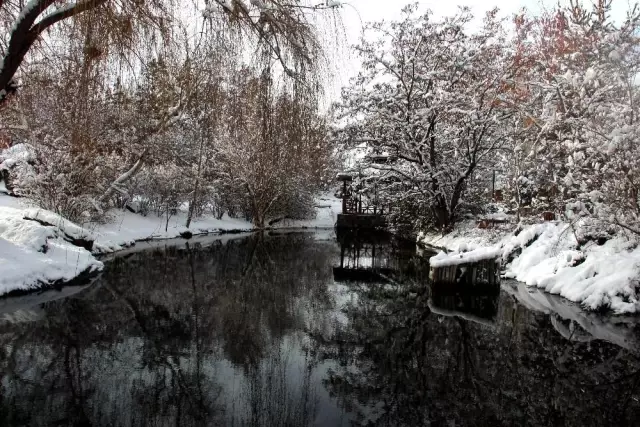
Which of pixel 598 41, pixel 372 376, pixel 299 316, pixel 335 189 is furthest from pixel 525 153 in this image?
pixel 335 189

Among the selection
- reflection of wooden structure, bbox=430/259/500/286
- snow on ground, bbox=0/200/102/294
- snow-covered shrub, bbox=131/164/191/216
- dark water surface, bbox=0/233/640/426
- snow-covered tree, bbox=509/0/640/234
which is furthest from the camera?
snow-covered shrub, bbox=131/164/191/216

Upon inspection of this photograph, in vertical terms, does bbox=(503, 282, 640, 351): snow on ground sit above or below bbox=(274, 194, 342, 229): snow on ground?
below

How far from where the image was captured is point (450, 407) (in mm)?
4699

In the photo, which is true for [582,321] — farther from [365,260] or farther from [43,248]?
[43,248]

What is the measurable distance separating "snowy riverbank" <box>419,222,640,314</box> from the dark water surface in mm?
492

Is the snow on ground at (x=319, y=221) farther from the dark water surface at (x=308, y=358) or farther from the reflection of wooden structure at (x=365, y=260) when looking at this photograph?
the dark water surface at (x=308, y=358)

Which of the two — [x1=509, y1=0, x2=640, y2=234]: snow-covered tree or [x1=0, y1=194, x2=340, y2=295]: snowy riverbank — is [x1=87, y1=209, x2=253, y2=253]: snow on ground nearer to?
[x1=0, y1=194, x2=340, y2=295]: snowy riverbank

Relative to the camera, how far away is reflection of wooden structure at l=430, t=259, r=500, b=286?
10242 mm

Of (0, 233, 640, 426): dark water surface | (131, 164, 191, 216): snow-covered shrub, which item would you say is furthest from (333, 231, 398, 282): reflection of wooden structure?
(131, 164, 191, 216): snow-covered shrub

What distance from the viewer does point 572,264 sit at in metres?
10.6

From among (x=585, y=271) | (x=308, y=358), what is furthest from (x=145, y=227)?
(x=585, y=271)

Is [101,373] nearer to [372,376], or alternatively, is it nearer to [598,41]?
[372,376]

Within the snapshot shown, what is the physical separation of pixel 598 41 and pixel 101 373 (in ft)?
36.8

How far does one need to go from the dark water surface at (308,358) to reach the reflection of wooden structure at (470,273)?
25cm
